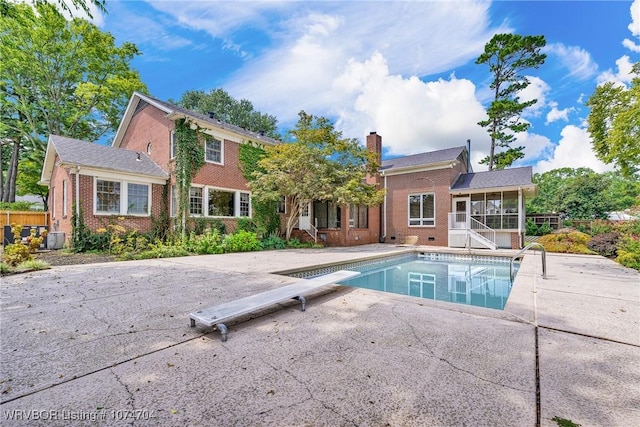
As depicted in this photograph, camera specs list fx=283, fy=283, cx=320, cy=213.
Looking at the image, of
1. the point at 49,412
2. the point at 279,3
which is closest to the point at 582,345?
the point at 49,412

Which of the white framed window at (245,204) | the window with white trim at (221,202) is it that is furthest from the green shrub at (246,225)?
the window with white trim at (221,202)

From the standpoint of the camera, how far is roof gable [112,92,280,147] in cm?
1296

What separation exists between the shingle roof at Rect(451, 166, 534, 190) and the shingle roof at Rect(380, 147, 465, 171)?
166 centimetres

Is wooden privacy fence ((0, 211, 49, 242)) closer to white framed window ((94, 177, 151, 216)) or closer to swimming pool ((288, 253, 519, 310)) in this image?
white framed window ((94, 177, 151, 216))

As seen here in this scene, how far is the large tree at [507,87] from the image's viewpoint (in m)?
21.5

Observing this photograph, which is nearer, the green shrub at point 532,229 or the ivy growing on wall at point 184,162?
the ivy growing on wall at point 184,162

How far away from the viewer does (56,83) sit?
20.1 metres

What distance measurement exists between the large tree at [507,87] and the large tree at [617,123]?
49.9ft

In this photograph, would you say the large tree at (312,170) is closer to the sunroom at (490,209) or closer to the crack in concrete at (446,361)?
the sunroom at (490,209)

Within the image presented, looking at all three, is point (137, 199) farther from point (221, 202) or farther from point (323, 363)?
point (323, 363)

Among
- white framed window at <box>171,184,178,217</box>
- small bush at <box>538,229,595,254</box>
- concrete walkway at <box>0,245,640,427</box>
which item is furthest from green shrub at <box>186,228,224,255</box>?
small bush at <box>538,229,595,254</box>

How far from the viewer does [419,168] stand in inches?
705

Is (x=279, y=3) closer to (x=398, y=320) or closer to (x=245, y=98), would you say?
(x=398, y=320)

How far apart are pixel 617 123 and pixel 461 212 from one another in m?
9.42
